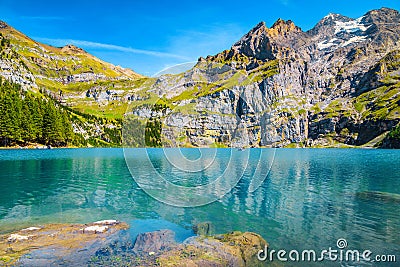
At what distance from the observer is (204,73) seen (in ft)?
61.9

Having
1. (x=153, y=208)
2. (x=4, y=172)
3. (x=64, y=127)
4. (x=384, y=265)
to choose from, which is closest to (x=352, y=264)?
(x=384, y=265)

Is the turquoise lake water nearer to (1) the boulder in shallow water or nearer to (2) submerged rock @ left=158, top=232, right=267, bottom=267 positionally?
(1) the boulder in shallow water

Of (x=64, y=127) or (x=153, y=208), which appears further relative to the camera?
(x=64, y=127)

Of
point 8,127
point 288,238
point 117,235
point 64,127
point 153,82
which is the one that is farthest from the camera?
point 64,127

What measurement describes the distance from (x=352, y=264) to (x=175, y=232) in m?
13.9

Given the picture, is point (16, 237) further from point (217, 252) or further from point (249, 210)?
point (249, 210)

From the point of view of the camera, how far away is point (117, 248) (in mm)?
19562

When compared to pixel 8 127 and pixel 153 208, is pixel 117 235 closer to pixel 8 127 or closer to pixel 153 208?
pixel 153 208
